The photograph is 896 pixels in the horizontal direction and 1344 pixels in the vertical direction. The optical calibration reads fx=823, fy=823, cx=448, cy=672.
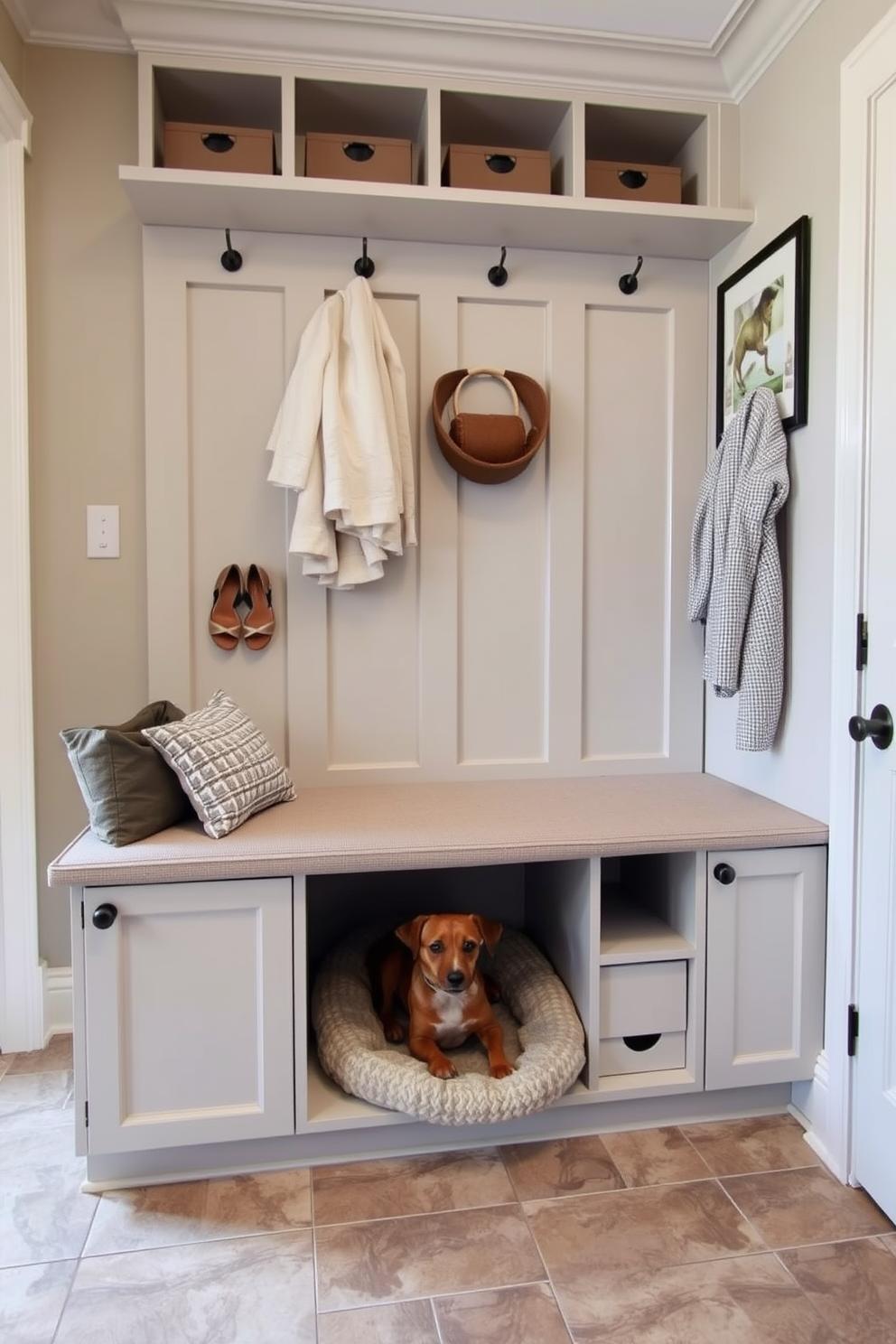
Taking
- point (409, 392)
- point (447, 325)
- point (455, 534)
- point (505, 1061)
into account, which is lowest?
point (505, 1061)

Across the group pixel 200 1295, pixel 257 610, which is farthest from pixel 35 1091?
pixel 257 610

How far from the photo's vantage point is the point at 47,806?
6.93ft

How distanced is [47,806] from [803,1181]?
1.91 m

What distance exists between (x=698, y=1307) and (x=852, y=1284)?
270 millimetres

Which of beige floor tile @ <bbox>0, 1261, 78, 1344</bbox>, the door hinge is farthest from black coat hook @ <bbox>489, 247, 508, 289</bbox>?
beige floor tile @ <bbox>0, 1261, 78, 1344</bbox>

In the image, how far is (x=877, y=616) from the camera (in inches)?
60.8

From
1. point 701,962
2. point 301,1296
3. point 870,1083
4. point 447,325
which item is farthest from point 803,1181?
point 447,325

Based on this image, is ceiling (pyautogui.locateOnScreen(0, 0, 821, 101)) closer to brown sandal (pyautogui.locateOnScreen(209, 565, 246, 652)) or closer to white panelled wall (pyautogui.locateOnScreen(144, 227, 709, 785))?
white panelled wall (pyautogui.locateOnScreen(144, 227, 709, 785))

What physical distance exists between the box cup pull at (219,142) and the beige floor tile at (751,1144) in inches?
96.9

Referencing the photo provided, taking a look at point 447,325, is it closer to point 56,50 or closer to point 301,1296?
point 56,50

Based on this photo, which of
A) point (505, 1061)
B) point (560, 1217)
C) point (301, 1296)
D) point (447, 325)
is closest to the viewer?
point (301, 1296)

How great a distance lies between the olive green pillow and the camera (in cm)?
155

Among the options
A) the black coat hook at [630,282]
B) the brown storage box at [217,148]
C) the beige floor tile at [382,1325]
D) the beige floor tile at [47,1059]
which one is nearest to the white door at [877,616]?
the black coat hook at [630,282]

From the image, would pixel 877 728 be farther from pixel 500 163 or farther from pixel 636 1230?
pixel 500 163
